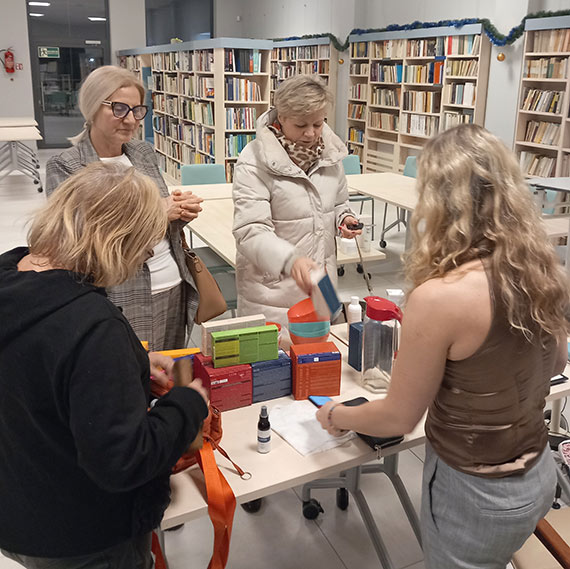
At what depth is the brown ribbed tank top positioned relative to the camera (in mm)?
1250

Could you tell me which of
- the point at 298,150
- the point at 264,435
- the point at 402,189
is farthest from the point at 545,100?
the point at 264,435

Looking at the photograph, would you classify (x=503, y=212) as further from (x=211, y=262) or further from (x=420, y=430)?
(x=211, y=262)

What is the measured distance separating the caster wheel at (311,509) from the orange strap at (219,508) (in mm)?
1128

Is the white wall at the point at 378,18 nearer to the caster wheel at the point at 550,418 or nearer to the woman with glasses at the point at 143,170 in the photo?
the caster wheel at the point at 550,418

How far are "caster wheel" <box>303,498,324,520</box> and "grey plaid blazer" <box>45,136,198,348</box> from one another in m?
0.95

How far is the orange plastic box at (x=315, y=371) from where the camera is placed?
1902mm

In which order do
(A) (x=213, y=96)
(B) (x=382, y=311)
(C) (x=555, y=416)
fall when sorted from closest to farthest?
(B) (x=382, y=311) → (C) (x=555, y=416) → (A) (x=213, y=96)

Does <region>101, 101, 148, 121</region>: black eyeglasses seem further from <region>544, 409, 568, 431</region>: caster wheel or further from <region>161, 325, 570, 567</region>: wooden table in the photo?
<region>544, 409, 568, 431</region>: caster wheel

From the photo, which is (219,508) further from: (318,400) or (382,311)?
(382,311)

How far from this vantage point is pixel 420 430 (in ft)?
5.79

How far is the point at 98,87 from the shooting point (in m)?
2.36

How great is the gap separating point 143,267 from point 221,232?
188 cm

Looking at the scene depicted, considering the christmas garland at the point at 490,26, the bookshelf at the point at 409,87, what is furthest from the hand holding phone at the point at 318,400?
the christmas garland at the point at 490,26

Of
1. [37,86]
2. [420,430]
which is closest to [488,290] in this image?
[420,430]
